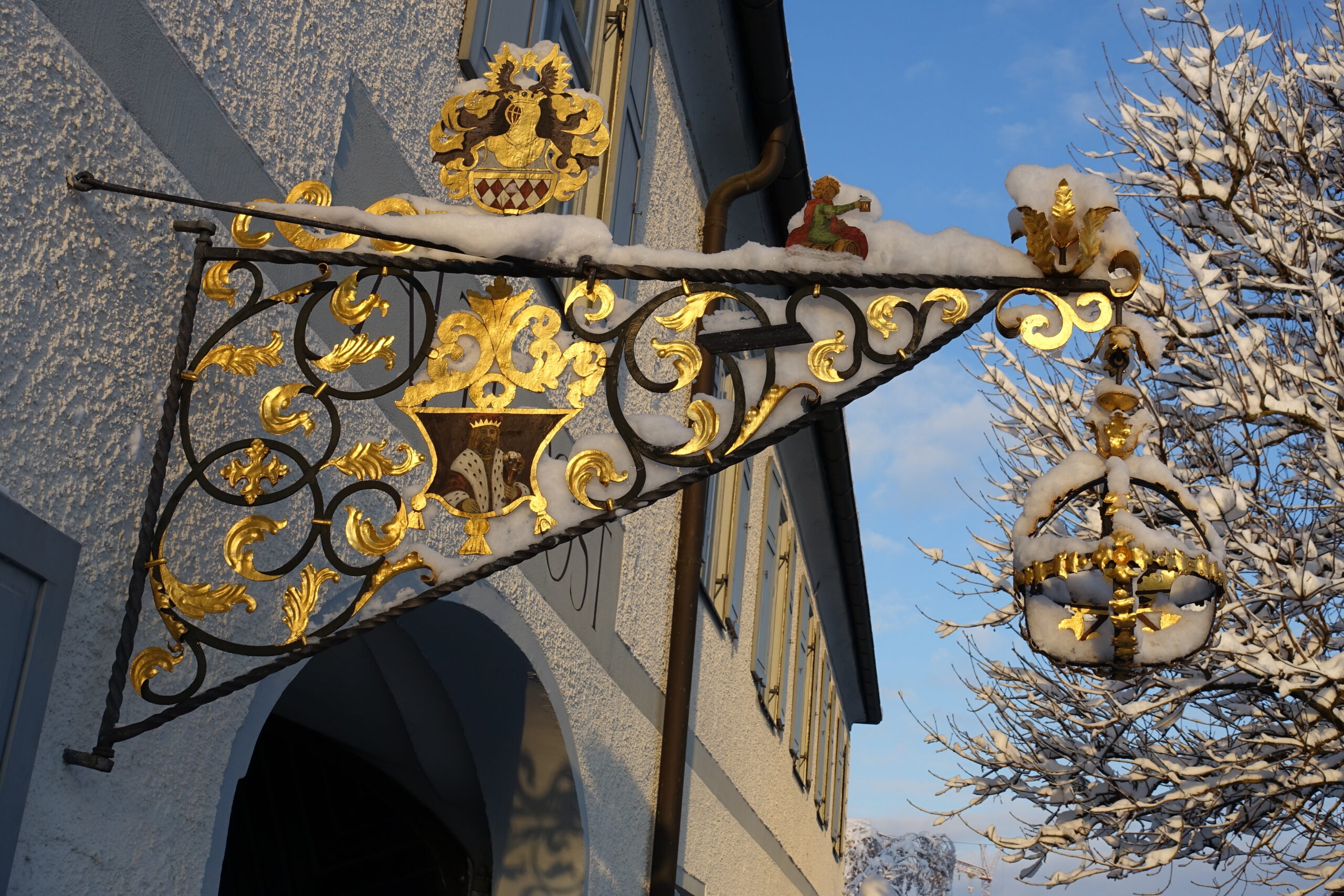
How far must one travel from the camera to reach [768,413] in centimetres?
249

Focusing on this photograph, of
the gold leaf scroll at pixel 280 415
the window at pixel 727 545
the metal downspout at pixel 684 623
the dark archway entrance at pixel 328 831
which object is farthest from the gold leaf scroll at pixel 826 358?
the window at pixel 727 545

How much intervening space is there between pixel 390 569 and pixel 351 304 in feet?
1.61

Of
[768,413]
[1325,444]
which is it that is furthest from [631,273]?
[1325,444]

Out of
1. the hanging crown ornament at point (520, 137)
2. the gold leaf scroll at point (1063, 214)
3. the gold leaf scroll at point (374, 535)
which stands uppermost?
the hanging crown ornament at point (520, 137)

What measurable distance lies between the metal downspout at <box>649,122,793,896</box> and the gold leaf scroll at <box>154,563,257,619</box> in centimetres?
374

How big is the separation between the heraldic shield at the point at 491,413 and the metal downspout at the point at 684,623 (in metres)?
3.55

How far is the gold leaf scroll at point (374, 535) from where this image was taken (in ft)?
8.13

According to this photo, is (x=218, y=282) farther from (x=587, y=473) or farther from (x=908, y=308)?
(x=908, y=308)

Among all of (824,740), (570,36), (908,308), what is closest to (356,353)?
(908,308)

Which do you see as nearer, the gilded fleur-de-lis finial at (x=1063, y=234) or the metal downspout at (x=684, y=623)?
the gilded fleur-de-lis finial at (x=1063, y=234)

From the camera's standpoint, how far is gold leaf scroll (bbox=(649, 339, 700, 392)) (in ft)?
8.17

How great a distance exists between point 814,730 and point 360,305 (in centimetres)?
1181

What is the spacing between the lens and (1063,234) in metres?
2.45

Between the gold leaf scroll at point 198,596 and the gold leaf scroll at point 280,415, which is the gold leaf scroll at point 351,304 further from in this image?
the gold leaf scroll at point 198,596
